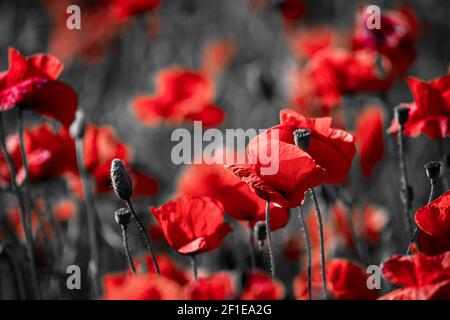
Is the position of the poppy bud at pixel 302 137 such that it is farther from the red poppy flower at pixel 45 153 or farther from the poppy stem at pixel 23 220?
the red poppy flower at pixel 45 153

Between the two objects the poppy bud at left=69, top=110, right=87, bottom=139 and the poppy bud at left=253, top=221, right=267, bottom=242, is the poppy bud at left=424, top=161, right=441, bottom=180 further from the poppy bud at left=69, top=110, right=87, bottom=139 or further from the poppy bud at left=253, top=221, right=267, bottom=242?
the poppy bud at left=69, top=110, right=87, bottom=139

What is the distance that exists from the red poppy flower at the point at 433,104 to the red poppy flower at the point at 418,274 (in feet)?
1.00

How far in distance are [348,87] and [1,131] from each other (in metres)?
0.68

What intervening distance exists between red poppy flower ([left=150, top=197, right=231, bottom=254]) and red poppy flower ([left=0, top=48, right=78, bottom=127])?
27 cm

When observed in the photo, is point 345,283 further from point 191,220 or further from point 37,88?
point 37,88

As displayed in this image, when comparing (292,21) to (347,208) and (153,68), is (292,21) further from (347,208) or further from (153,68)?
(347,208)

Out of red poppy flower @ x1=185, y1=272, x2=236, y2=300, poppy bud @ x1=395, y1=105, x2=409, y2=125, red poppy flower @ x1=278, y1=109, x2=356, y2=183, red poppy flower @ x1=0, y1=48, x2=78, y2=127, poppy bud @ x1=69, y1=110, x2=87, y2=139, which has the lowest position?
red poppy flower @ x1=185, y1=272, x2=236, y2=300

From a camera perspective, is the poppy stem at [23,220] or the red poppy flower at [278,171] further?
the poppy stem at [23,220]

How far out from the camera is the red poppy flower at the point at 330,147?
3.04 feet

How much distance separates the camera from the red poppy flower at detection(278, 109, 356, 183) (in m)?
0.93

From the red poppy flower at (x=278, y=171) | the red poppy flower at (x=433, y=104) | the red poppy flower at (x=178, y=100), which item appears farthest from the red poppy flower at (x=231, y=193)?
the red poppy flower at (x=178, y=100)

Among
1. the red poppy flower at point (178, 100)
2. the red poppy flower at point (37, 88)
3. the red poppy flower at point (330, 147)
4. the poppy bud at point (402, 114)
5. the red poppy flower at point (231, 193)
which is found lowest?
the red poppy flower at point (231, 193)

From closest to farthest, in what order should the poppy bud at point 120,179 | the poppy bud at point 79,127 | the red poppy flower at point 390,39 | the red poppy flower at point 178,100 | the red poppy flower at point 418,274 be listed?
the red poppy flower at point 418,274 < the poppy bud at point 120,179 < the poppy bud at point 79,127 < the red poppy flower at point 390,39 < the red poppy flower at point 178,100

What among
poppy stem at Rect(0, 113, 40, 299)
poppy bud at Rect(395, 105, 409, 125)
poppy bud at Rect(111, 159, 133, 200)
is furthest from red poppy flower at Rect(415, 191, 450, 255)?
poppy stem at Rect(0, 113, 40, 299)
